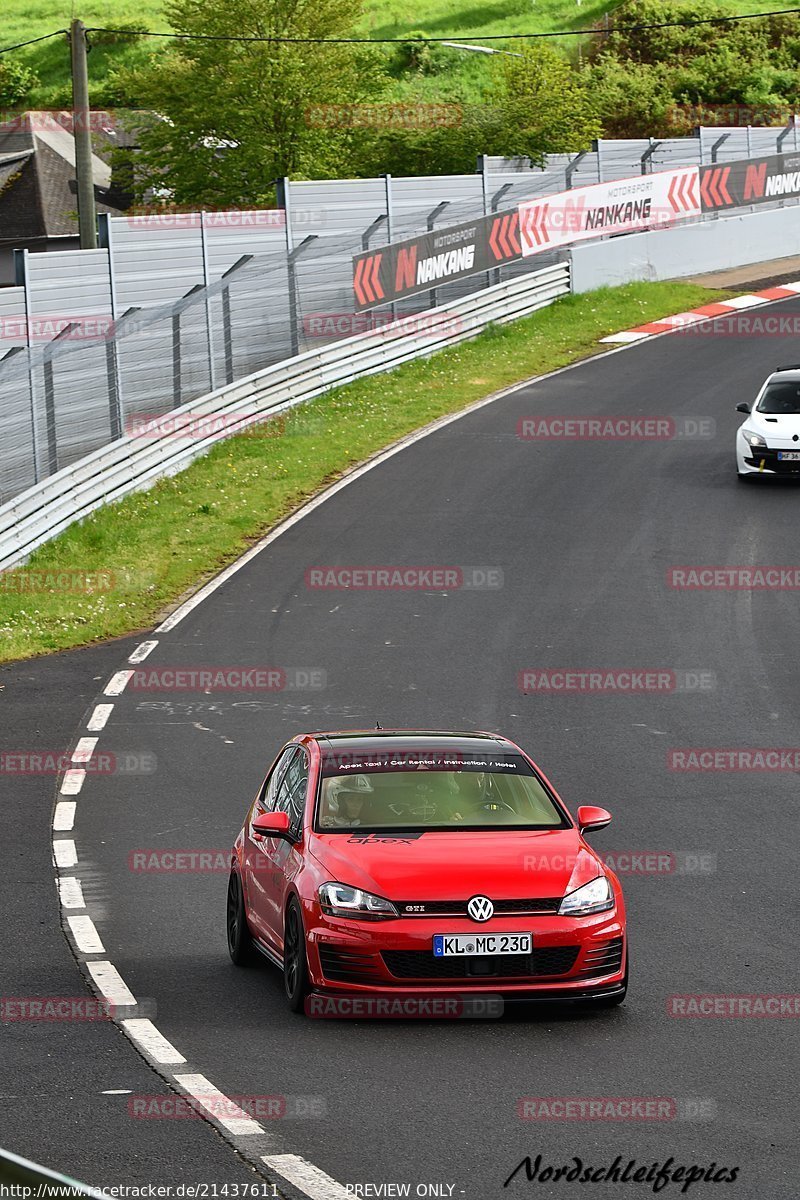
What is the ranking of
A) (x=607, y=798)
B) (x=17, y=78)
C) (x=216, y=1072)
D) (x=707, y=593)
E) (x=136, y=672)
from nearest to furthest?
(x=216, y=1072) < (x=607, y=798) < (x=136, y=672) < (x=707, y=593) < (x=17, y=78)

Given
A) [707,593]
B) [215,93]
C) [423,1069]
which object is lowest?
[707,593]

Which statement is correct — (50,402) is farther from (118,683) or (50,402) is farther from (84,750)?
(84,750)

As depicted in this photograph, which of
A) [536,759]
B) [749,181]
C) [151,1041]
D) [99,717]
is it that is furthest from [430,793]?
[749,181]

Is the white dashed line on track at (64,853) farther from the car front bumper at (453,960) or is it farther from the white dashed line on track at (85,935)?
the car front bumper at (453,960)

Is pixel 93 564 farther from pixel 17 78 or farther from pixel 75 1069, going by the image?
pixel 17 78

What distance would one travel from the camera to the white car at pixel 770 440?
27031mm

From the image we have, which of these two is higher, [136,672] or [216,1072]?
[216,1072]

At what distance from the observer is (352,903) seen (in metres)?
8.88

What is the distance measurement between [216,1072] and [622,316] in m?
33.0

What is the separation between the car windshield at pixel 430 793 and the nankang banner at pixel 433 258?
2534 centimetres

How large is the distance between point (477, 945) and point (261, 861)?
1804 mm

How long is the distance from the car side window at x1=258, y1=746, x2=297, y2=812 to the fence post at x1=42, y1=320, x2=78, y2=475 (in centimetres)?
1433

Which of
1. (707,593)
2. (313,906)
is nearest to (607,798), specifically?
(313,906)

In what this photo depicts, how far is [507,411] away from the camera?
3203 cm
